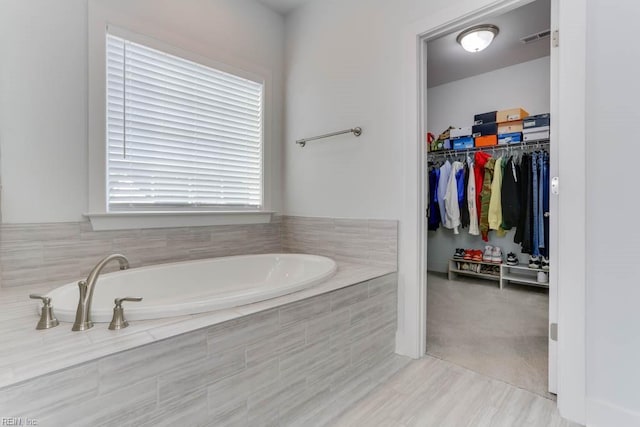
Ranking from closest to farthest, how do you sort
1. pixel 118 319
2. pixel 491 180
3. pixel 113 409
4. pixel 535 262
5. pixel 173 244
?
1. pixel 113 409
2. pixel 118 319
3. pixel 173 244
4. pixel 535 262
5. pixel 491 180

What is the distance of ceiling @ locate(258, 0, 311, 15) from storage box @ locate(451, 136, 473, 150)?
229cm

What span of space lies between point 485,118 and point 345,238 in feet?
8.22

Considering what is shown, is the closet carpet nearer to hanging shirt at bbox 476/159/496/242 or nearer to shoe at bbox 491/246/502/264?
shoe at bbox 491/246/502/264

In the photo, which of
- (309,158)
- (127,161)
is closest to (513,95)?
(309,158)

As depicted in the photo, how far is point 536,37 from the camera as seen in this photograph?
286 cm

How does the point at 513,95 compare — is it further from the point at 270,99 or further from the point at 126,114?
the point at 126,114

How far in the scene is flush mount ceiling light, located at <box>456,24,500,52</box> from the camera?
2.53m

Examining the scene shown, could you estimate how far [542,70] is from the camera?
11.0 feet

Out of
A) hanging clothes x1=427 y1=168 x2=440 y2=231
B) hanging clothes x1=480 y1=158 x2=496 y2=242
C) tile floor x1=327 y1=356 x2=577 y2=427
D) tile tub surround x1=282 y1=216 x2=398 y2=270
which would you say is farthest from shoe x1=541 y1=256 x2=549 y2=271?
tile tub surround x1=282 y1=216 x2=398 y2=270

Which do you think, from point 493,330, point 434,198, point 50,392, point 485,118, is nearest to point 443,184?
point 434,198

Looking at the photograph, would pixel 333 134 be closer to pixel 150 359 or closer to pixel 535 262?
pixel 150 359

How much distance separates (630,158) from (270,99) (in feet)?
7.59

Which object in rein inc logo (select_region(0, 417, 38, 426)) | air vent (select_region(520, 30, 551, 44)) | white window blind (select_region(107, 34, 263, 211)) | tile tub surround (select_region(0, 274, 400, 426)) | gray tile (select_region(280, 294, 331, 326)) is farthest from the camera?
air vent (select_region(520, 30, 551, 44))

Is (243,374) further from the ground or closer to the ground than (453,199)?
closer to the ground
